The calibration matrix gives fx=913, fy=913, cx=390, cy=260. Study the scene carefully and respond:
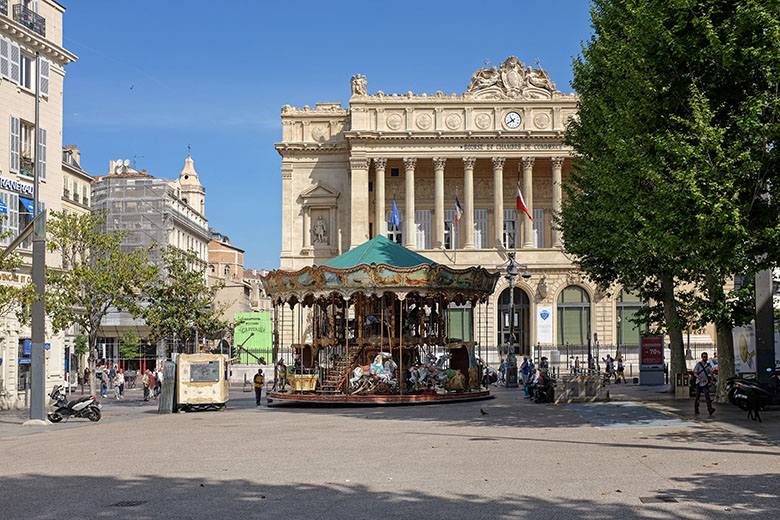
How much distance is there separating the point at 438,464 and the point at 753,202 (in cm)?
1009

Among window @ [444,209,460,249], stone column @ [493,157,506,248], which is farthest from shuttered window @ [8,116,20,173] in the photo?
stone column @ [493,157,506,248]

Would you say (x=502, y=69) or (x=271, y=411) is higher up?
(x=502, y=69)

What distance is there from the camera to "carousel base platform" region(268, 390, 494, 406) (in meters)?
32.1

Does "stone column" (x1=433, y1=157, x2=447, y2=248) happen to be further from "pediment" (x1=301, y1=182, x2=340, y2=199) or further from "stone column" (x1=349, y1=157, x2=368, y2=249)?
"pediment" (x1=301, y1=182, x2=340, y2=199)

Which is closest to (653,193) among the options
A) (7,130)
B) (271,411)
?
(271,411)

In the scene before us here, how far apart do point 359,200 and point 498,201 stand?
1031 centimetres

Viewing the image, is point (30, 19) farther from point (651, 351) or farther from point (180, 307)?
point (651, 351)

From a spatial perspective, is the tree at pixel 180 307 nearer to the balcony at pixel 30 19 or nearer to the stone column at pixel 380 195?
the balcony at pixel 30 19

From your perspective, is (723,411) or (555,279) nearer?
(723,411)

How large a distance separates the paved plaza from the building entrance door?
136 feet

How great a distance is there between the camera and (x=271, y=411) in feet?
100

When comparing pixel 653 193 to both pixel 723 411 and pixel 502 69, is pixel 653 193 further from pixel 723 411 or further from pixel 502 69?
pixel 502 69

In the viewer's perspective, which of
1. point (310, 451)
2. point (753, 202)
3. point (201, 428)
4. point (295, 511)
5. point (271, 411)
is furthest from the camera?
point (271, 411)

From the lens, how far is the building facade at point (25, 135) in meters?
32.9
